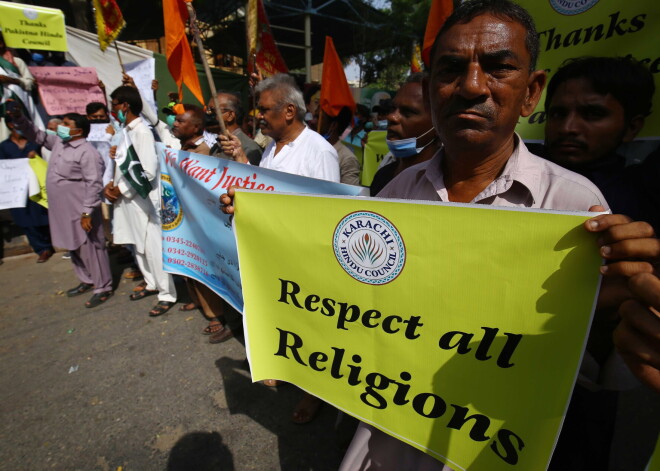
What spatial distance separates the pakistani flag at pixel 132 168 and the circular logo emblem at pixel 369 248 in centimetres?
297

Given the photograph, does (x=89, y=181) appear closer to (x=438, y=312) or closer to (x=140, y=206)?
(x=140, y=206)

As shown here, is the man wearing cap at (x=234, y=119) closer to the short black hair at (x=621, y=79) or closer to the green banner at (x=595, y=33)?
the green banner at (x=595, y=33)

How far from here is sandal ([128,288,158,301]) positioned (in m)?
4.06

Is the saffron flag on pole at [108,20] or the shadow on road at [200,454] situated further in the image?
the saffron flag on pole at [108,20]

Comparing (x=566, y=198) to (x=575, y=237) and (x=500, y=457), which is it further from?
(x=500, y=457)

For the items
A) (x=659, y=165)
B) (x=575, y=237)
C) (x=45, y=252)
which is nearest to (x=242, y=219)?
(x=575, y=237)

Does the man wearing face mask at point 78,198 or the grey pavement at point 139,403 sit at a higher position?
the man wearing face mask at point 78,198

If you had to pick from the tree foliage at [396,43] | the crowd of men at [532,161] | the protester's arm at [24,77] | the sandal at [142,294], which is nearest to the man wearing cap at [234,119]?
the crowd of men at [532,161]

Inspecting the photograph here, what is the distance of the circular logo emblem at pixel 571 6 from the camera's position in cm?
172

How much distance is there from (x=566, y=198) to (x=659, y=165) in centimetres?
72

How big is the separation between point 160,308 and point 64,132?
210 centimetres

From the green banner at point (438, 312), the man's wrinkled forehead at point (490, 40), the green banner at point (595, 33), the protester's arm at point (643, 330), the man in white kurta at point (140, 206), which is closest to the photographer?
the protester's arm at point (643, 330)

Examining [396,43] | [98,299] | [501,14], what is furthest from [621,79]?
[396,43]

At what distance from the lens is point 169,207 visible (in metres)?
2.68
